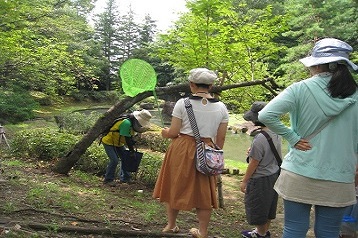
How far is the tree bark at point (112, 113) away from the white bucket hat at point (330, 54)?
3105 mm

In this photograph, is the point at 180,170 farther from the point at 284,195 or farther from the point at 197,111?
the point at 284,195

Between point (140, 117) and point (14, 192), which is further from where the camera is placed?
point (140, 117)

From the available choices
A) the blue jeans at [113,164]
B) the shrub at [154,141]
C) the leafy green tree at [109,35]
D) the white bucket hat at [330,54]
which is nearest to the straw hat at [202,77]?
the white bucket hat at [330,54]

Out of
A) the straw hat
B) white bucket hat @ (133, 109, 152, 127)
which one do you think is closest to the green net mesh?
white bucket hat @ (133, 109, 152, 127)

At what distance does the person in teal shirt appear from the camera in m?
1.96

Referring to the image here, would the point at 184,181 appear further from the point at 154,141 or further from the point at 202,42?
the point at 154,141

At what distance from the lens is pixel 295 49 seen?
595 inches

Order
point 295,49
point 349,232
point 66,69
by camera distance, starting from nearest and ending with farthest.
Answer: point 349,232 < point 66,69 < point 295,49

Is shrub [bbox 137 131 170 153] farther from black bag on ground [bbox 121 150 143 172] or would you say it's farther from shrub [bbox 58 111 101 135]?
black bag on ground [bbox 121 150 143 172]

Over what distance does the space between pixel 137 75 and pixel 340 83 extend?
271 cm

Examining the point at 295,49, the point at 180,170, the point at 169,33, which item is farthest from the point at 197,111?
the point at 295,49

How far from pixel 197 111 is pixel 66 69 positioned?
30.2 ft

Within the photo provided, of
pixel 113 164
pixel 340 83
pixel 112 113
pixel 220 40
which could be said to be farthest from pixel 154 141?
pixel 340 83

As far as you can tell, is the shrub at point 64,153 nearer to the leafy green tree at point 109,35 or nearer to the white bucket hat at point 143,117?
the white bucket hat at point 143,117
